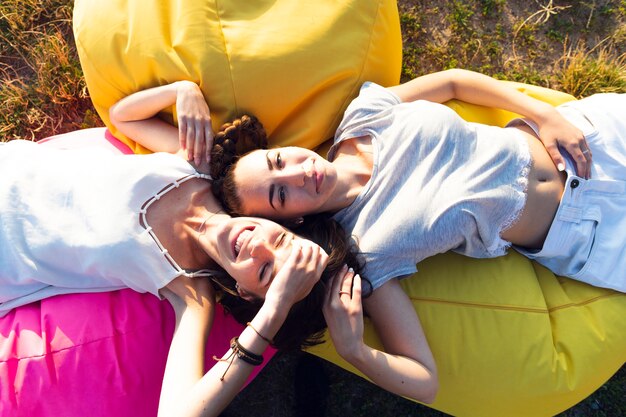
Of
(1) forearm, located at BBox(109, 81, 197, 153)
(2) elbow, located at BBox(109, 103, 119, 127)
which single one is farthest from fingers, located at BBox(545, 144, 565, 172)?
(2) elbow, located at BBox(109, 103, 119, 127)

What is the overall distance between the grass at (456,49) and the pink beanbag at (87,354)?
1.60m

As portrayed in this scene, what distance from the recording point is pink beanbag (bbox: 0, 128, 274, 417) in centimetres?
215

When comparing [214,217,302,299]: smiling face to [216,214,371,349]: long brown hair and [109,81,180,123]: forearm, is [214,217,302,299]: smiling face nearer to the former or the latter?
[216,214,371,349]: long brown hair

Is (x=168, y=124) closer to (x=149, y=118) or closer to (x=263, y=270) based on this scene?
(x=149, y=118)

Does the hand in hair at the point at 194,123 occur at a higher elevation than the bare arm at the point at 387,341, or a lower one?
higher

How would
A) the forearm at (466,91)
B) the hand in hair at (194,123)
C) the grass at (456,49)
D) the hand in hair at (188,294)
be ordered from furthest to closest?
the grass at (456,49) < the forearm at (466,91) < the hand in hair at (194,123) < the hand in hair at (188,294)

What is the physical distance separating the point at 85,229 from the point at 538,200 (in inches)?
82.2

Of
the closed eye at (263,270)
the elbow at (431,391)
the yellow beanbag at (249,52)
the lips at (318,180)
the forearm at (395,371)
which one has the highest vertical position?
the yellow beanbag at (249,52)

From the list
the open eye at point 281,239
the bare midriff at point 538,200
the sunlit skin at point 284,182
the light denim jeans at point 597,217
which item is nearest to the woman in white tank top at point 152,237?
the open eye at point 281,239

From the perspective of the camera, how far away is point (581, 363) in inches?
91.9

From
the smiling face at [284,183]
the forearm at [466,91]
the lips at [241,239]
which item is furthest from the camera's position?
the forearm at [466,91]

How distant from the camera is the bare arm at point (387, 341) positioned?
6.66 ft

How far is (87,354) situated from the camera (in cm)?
220

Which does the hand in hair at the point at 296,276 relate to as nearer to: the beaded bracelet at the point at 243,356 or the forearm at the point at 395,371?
the beaded bracelet at the point at 243,356
